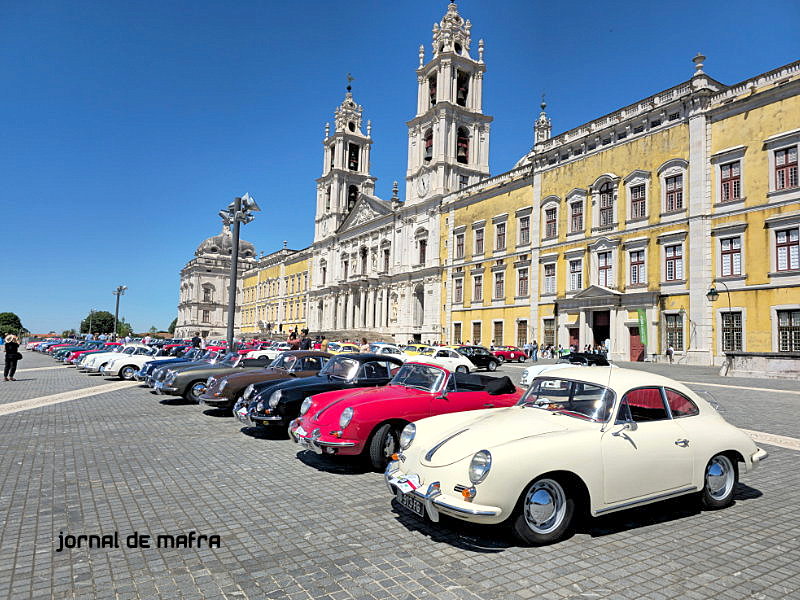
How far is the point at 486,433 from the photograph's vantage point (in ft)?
15.2

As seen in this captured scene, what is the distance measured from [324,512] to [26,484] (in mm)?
3611

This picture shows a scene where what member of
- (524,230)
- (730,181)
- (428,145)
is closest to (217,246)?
(428,145)

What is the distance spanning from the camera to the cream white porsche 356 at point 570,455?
4.20 meters

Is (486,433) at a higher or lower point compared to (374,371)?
lower

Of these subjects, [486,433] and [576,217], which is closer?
[486,433]

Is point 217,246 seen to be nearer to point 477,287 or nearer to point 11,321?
point 11,321

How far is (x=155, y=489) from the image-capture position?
19.0 feet

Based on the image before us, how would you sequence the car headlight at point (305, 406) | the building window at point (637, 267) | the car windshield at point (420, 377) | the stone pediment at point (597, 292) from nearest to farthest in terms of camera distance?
the car windshield at point (420, 377) → the car headlight at point (305, 406) → the building window at point (637, 267) → the stone pediment at point (597, 292)

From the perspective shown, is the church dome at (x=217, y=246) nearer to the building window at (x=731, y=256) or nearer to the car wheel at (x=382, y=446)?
the building window at (x=731, y=256)

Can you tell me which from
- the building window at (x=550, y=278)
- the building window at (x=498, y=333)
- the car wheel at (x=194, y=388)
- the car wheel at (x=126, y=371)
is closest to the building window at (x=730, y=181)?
the building window at (x=550, y=278)

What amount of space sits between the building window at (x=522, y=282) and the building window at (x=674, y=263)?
431 inches

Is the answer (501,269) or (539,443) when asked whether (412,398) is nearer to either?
(539,443)

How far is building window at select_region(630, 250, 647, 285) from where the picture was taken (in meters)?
30.5

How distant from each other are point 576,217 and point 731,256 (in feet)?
34.1
